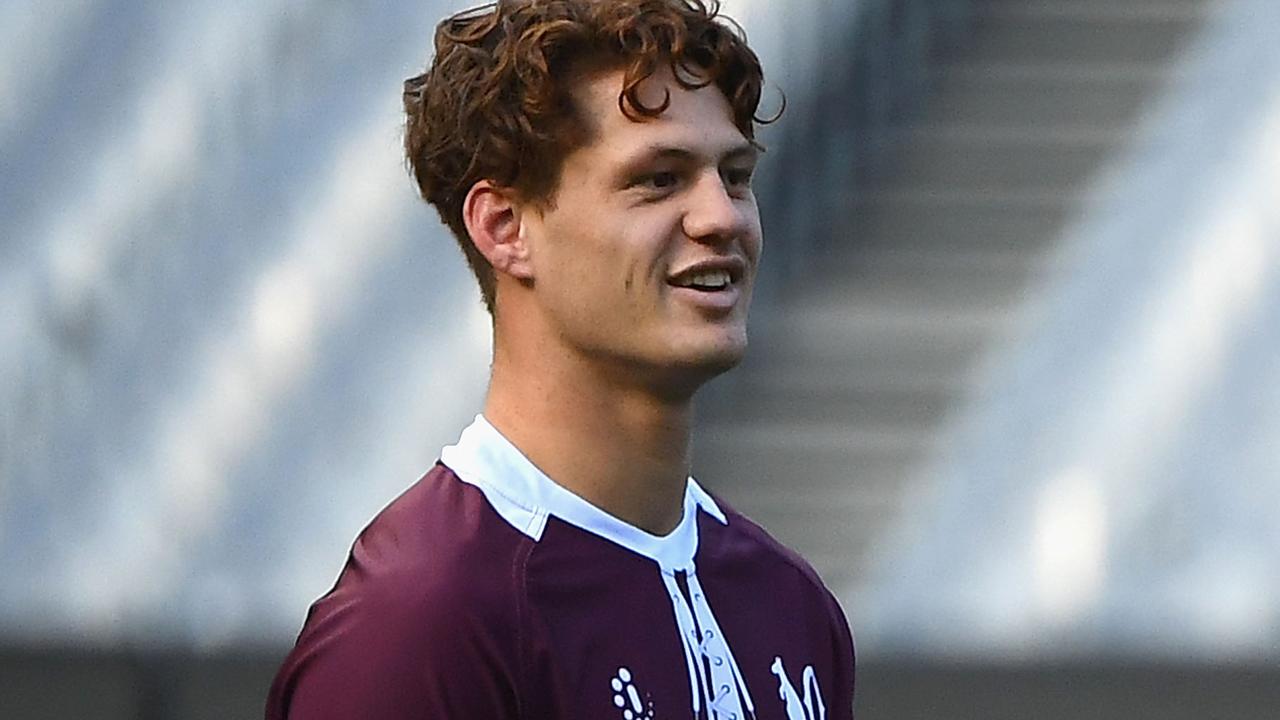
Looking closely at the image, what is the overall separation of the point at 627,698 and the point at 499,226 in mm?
364

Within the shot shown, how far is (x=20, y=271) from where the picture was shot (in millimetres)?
7809

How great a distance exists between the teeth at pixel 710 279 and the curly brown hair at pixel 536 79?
12 centimetres

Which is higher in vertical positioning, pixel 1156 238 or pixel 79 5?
pixel 79 5

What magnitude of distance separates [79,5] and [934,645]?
12.9 ft

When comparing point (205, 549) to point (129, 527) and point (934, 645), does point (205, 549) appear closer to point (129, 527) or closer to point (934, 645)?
point (129, 527)

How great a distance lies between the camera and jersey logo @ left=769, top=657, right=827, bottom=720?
2201mm

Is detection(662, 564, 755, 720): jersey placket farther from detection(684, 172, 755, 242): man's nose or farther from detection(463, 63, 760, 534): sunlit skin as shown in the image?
detection(684, 172, 755, 242): man's nose

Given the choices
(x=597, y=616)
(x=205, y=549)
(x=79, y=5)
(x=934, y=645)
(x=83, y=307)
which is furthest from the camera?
(x=79, y=5)

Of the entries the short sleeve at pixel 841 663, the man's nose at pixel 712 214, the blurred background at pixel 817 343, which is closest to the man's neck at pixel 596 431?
the man's nose at pixel 712 214

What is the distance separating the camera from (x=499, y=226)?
213 cm

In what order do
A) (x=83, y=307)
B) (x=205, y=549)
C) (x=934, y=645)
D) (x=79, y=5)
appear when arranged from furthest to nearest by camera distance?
(x=79, y=5), (x=83, y=307), (x=205, y=549), (x=934, y=645)

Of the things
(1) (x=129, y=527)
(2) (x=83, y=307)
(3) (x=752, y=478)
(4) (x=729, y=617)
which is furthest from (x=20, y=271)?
(4) (x=729, y=617)

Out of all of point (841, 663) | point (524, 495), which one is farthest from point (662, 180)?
point (841, 663)

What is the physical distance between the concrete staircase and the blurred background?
0.04 feet
